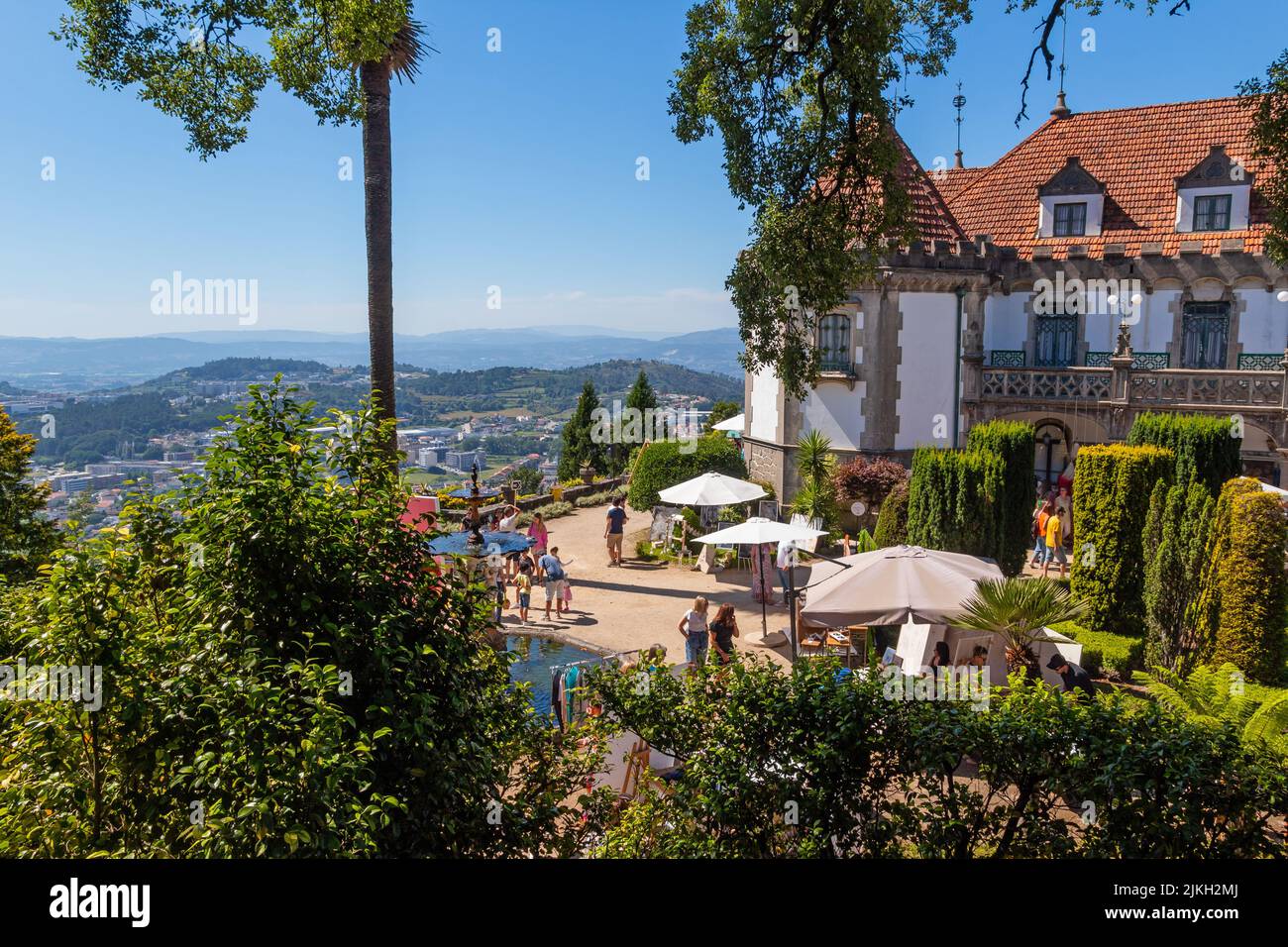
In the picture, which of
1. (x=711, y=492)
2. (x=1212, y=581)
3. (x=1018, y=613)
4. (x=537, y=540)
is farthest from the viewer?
(x=537, y=540)

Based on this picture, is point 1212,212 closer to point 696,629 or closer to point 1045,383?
point 1045,383

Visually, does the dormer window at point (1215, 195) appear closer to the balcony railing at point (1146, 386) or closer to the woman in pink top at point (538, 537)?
the balcony railing at point (1146, 386)

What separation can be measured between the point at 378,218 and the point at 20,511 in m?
6.78

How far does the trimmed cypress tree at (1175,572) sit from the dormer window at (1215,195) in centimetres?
1641

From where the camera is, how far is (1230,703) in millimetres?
8672

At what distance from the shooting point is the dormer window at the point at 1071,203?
26594 mm

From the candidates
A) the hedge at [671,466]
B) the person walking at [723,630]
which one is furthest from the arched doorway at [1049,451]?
the person walking at [723,630]

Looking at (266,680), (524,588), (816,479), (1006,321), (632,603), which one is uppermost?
(1006,321)

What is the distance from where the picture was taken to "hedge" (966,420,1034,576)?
56.6 ft

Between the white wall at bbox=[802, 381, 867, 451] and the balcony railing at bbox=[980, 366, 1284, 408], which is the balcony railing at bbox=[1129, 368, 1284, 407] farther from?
the white wall at bbox=[802, 381, 867, 451]

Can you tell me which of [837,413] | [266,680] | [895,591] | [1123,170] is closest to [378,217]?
[895,591]

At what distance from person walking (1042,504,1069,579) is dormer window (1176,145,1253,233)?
11.5 meters
